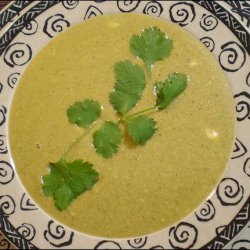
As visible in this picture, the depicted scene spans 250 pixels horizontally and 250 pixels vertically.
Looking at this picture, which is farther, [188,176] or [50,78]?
[50,78]

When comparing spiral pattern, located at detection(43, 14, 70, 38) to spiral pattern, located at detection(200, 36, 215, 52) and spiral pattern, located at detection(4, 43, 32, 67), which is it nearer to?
spiral pattern, located at detection(4, 43, 32, 67)

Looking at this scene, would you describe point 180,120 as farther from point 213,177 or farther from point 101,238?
point 101,238

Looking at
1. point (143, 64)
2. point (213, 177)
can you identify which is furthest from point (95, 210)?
point (143, 64)

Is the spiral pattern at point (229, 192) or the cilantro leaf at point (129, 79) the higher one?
the cilantro leaf at point (129, 79)

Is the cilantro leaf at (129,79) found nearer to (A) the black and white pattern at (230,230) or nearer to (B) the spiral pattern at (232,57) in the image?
(B) the spiral pattern at (232,57)

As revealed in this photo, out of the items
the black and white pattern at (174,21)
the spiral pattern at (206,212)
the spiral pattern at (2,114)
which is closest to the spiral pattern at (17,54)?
the black and white pattern at (174,21)
